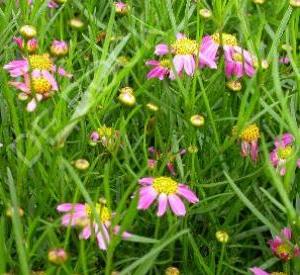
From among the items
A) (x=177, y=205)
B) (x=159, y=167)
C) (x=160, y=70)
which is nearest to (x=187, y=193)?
(x=177, y=205)

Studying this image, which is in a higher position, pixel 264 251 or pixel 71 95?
pixel 71 95

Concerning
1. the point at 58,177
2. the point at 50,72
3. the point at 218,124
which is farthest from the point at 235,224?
the point at 50,72

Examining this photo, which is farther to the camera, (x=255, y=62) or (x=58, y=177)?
(x=255, y=62)

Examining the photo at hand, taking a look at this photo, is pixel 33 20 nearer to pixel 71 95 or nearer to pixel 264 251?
pixel 71 95

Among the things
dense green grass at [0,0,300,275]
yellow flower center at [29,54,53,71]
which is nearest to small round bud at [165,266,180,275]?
dense green grass at [0,0,300,275]

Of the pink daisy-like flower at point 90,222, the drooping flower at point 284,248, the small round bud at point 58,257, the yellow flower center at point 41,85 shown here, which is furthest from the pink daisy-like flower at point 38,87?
the drooping flower at point 284,248

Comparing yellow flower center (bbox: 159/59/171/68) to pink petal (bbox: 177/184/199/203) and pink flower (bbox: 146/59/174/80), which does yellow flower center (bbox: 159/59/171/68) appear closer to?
pink flower (bbox: 146/59/174/80)

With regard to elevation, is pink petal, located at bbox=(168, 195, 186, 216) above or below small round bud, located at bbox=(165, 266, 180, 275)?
above

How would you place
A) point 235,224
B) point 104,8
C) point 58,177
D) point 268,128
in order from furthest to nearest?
1. point 104,8
2. point 268,128
3. point 235,224
4. point 58,177
